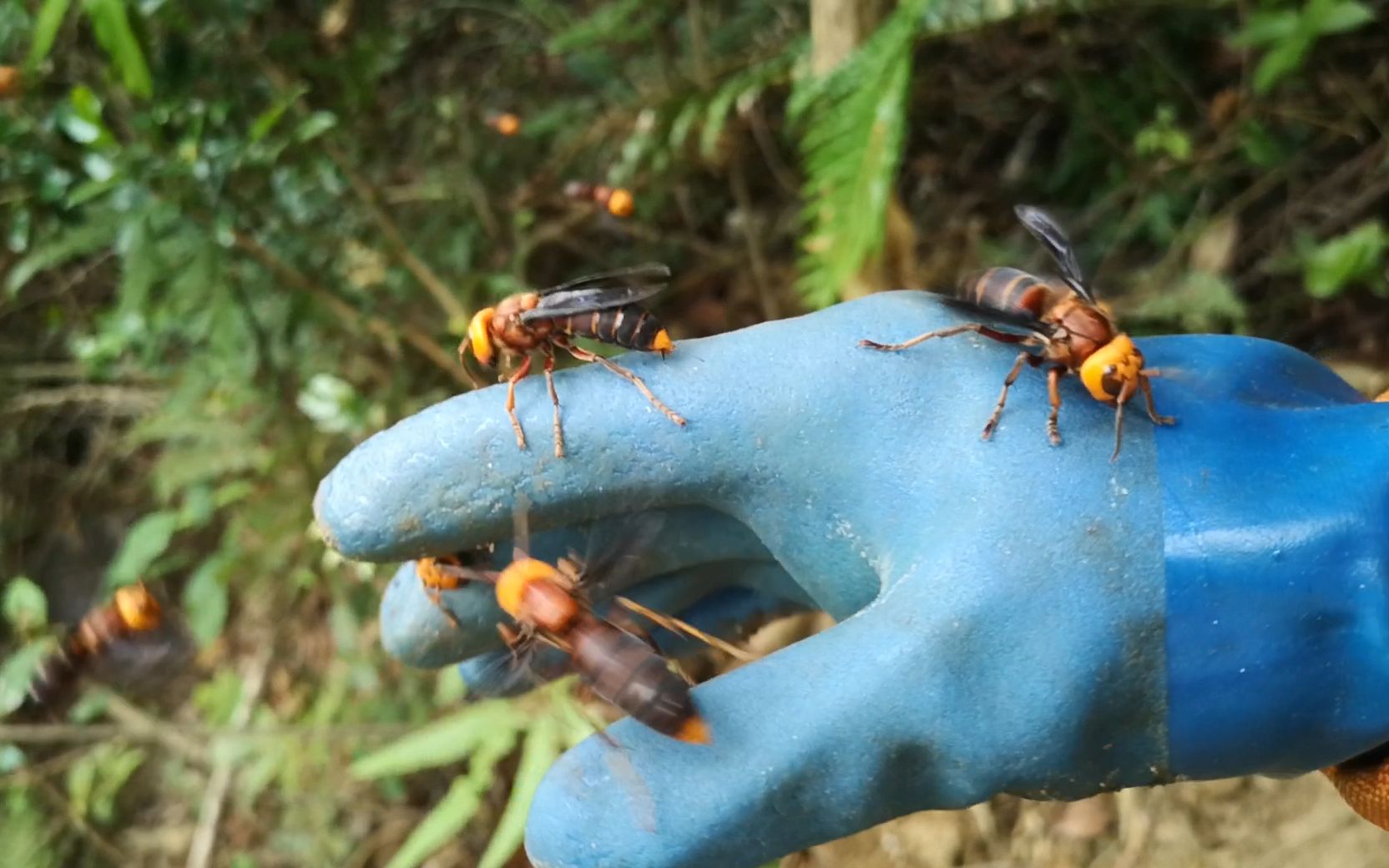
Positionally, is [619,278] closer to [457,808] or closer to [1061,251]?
[1061,251]

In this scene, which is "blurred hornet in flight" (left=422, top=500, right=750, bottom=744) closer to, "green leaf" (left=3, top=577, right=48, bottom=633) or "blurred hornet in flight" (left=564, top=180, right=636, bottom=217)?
"blurred hornet in flight" (left=564, top=180, right=636, bottom=217)

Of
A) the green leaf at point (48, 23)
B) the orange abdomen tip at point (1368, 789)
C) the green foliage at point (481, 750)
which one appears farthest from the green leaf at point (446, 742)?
the green leaf at point (48, 23)

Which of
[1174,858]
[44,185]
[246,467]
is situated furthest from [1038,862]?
[44,185]

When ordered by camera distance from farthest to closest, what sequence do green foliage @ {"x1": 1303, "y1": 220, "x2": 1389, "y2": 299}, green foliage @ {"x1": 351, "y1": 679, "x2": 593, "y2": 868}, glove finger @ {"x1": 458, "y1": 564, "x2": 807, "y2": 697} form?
green foliage @ {"x1": 1303, "y1": 220, "x2": 1389, "y2": 299}, green foliage @ {"x1": 351, "y1": 679, "x2": 593, "y2": 868}, glove finger @ {"x1": 458, "y1": 564, "x2": 807, "y2": 697}

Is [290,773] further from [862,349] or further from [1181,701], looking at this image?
[1181,701]

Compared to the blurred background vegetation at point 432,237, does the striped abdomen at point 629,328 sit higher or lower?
higher

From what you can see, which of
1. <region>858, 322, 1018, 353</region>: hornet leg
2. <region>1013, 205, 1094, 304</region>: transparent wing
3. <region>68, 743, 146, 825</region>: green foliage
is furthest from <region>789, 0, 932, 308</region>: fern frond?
<region>68, 743, 146, 825</region>: green foliage

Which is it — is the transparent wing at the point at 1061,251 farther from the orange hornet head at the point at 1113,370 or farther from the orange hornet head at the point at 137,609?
the orange hornet head at the point at 137,609
